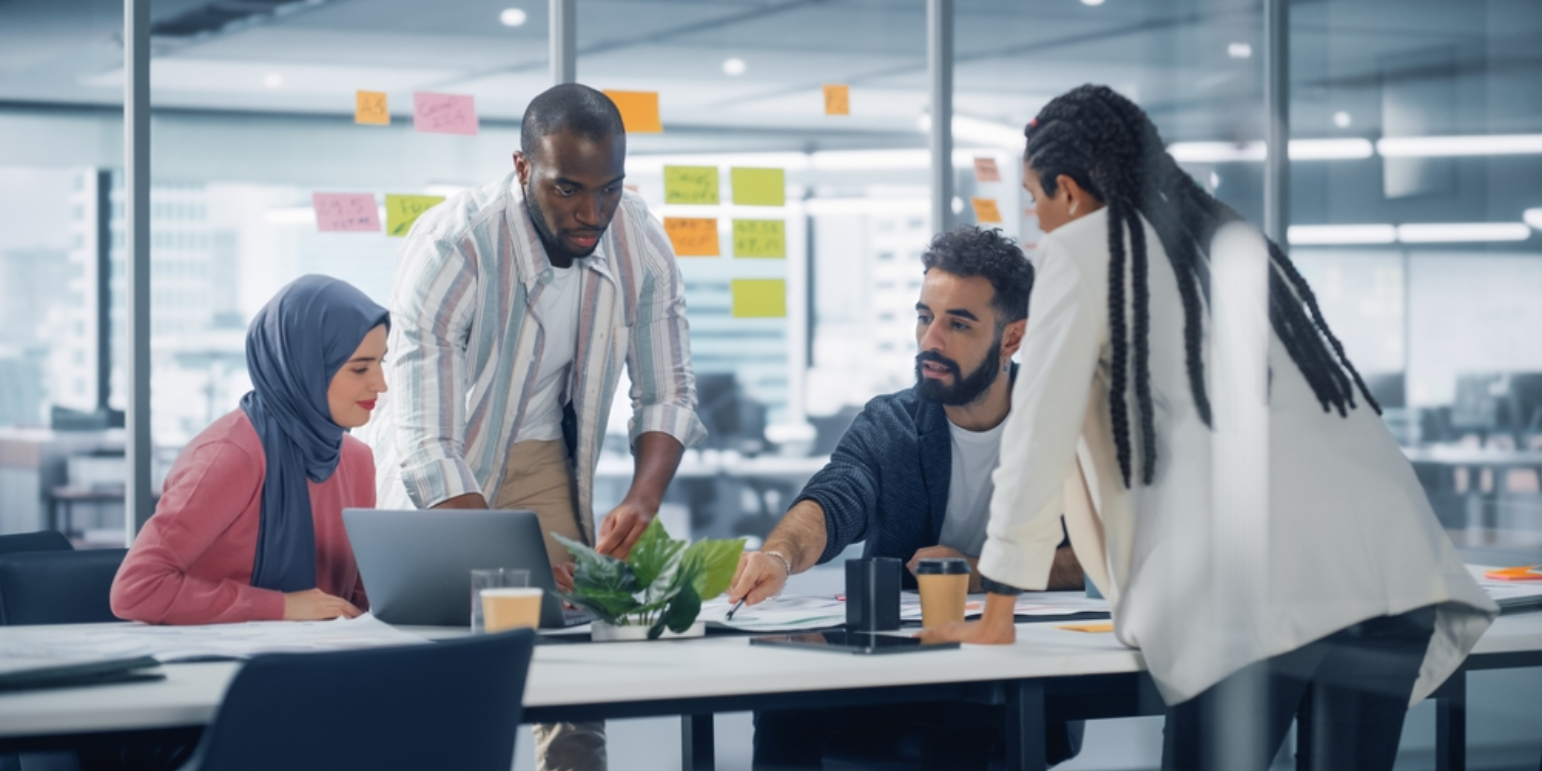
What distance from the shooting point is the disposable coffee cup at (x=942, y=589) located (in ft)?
5.62

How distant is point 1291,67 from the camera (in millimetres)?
4023

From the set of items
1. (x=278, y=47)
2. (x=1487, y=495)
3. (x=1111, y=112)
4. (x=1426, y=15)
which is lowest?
(x=1487, y=495)

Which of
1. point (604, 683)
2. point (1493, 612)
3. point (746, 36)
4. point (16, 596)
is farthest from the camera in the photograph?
point (746, 36)

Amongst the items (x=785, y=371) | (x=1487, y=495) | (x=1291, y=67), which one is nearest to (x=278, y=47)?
(x=785, y=371)

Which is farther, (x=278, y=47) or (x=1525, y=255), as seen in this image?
(x=1525, y=255)

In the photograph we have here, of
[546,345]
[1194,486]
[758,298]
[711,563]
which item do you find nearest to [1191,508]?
[1194,486]

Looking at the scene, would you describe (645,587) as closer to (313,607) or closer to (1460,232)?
(313,607)

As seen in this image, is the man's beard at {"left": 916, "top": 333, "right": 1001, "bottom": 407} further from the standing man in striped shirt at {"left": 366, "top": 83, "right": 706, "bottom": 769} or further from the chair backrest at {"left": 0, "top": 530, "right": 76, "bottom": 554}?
the chair backrest at {"left": 0, "top": 530, "right": 76, "bottom": 554}

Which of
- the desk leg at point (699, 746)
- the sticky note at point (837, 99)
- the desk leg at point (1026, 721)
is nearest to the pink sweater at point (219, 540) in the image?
the desk leg at point (699, 746)

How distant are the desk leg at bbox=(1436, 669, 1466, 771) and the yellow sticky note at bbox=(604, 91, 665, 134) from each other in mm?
2287

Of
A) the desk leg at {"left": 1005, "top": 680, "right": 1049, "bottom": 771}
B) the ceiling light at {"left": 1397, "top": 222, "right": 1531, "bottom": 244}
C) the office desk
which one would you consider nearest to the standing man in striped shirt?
Answer: the office desk

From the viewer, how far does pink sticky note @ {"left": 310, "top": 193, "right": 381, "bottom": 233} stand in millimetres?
3221

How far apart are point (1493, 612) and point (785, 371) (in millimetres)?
2489

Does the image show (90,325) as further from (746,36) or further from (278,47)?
(746,36)
